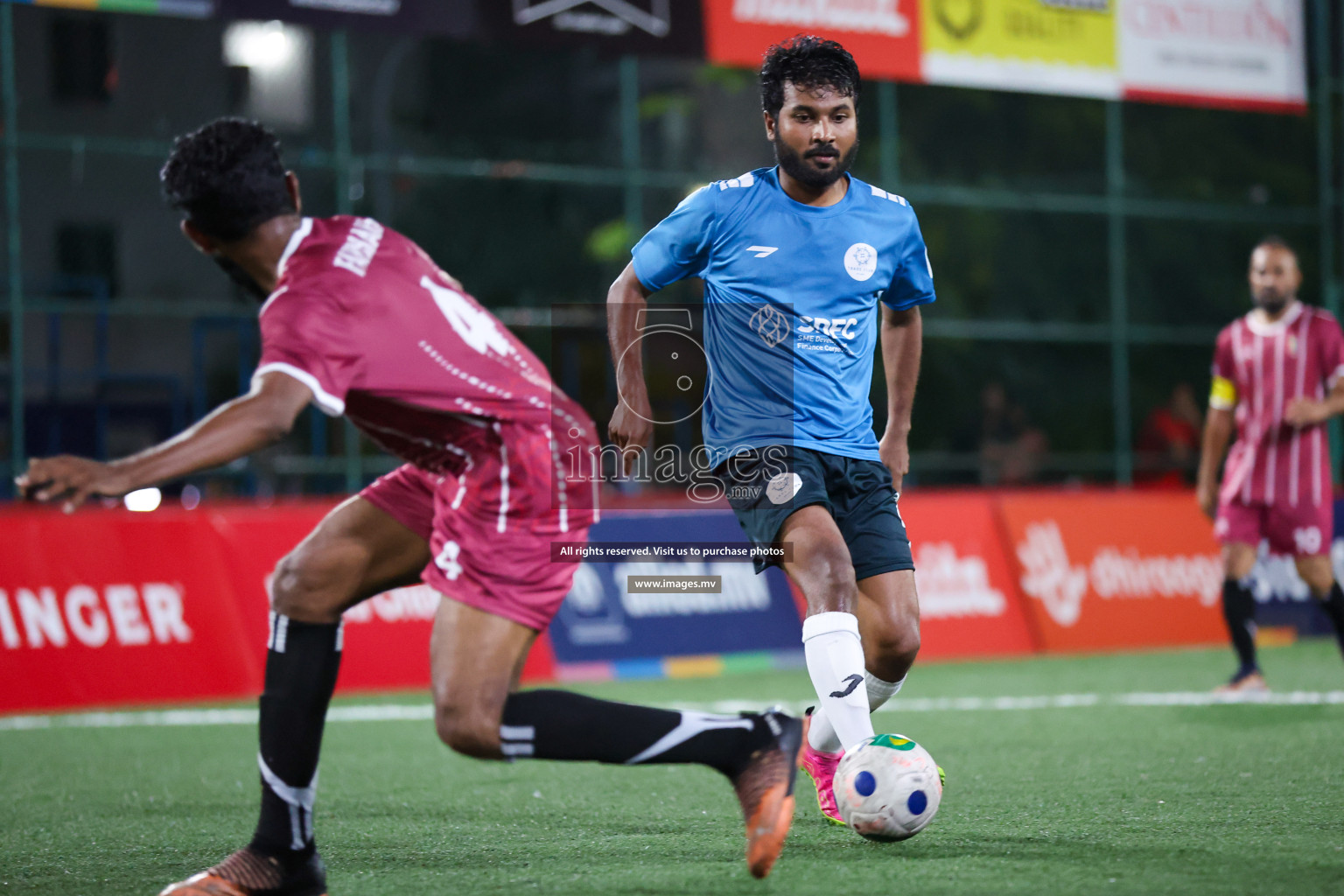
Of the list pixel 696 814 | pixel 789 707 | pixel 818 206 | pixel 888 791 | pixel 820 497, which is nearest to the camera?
pixel 888 791

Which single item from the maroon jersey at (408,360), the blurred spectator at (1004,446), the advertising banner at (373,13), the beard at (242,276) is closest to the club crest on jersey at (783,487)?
the maroon jersey at (408,360)

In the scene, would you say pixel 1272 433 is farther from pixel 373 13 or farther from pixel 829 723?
pixel 373 13

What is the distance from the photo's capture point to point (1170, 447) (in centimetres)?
1914

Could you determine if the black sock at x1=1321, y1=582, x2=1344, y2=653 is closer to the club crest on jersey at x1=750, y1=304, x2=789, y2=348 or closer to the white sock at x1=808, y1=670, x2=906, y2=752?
the white sock at x1=808, y1=670, x2=906, y2=752

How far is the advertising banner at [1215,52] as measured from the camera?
16.1m

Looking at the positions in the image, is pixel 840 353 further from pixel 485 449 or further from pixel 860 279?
pixel 485 449

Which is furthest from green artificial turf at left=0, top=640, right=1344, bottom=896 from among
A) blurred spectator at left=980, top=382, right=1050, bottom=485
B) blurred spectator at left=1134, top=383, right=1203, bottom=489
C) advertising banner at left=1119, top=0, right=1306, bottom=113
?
blurred spectator at left=1134, top=383, right=1203, bottom=489

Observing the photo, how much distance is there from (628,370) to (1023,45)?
38.1ft

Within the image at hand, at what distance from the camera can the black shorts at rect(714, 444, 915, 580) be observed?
16.3 feet

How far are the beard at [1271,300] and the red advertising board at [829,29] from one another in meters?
5.85

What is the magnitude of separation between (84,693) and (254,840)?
A: 5.69 m

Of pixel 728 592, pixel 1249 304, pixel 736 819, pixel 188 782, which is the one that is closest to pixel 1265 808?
pixel 736 819

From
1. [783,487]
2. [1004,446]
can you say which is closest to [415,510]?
[783,487]

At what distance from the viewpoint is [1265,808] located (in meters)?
5.12
